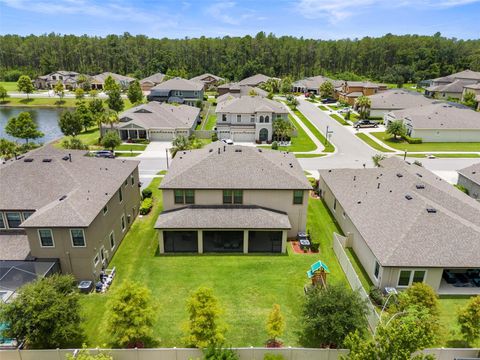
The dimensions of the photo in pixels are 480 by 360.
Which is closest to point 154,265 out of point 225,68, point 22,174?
point 22,174

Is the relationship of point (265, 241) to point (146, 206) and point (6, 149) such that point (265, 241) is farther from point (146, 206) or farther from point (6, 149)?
point (6, 149)

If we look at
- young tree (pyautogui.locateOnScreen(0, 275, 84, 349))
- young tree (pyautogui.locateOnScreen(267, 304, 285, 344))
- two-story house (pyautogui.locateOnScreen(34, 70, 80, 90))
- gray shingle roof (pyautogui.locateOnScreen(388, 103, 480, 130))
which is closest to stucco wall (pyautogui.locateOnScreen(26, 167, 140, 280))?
young tree (pyautogui.locateOnScreen(0, 275, 84, 349))

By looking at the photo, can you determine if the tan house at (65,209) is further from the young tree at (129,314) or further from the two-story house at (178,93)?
the two-story house at (178,93)

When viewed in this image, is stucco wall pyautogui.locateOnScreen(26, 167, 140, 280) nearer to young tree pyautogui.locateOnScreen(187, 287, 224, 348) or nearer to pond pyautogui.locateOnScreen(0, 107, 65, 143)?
young tree pyautogui.locateOnScreen(187, 287, 224, 348)

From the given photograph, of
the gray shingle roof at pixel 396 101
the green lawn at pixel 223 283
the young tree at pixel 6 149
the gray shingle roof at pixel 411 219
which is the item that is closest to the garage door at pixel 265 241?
the green lawn at pixel 223 283

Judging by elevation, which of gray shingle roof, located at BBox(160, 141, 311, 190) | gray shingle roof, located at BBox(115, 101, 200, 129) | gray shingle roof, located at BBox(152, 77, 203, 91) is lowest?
gray shingle roof, located at BBox(115, 101, 200, 129)

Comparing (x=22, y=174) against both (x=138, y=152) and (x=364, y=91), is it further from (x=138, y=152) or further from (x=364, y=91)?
(x=364, y=91)
